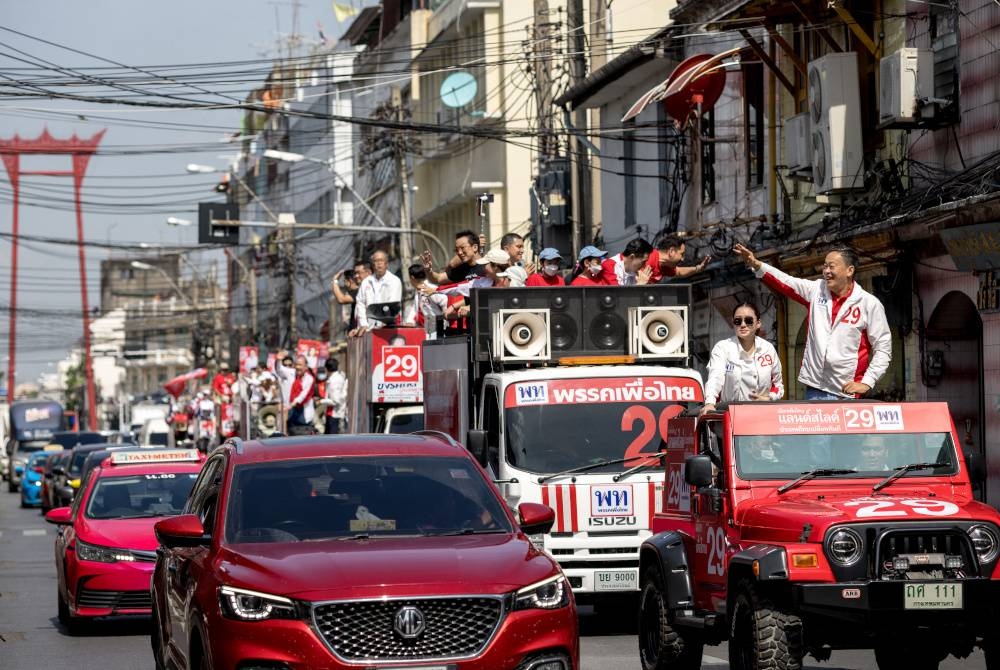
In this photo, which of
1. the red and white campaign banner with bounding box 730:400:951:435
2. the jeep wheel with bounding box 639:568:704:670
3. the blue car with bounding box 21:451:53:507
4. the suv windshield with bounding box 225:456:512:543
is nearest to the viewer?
the suv windshield with bounding box 225:456:512:543

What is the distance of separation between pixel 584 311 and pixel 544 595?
8.23m

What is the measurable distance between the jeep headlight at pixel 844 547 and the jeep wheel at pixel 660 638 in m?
1.96

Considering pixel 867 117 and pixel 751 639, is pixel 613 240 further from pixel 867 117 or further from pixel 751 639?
pixel 751 639

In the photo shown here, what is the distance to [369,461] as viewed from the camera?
964 centimetres

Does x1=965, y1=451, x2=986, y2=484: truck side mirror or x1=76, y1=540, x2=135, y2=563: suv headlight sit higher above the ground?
x1=965, y1=451, x2=986, y2=484: truck side mirror

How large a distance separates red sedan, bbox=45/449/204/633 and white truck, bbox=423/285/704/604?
2810mm

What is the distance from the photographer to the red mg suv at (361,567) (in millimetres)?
8242

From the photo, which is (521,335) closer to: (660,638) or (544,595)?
(660,638)

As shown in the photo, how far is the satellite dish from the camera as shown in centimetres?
4162

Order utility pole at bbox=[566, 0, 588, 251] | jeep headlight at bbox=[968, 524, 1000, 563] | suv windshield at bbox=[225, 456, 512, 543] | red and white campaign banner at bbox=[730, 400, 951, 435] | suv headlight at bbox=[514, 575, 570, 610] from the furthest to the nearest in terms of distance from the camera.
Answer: utility pole at bbox=[566, 0, 588, 251], red and white campaign banner at bbox=[730, 400, 951, 435], jeep headlight at bbox=[968, 524, 1000, 563], suv windshield at bbox=[225, 456, 512, 543], suv headlight at bbox=[514, 575, 570, 610]

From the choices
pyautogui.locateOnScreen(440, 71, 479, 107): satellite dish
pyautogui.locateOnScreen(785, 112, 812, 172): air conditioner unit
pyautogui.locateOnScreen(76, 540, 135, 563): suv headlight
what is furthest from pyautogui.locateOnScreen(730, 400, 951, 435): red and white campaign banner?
pyautogui.locateOnScreen(440, 71, 479, 107): satellite dish

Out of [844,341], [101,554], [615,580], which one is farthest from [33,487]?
[844,341]

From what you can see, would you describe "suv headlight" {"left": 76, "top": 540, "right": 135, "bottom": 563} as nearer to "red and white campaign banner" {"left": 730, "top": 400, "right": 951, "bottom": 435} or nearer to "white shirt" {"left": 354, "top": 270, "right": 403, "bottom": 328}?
"red and white campaign banner" {"left": 730, "top": 400, "right": 951, "bottom": 435}

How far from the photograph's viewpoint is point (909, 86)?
Answer: 1977 cm
